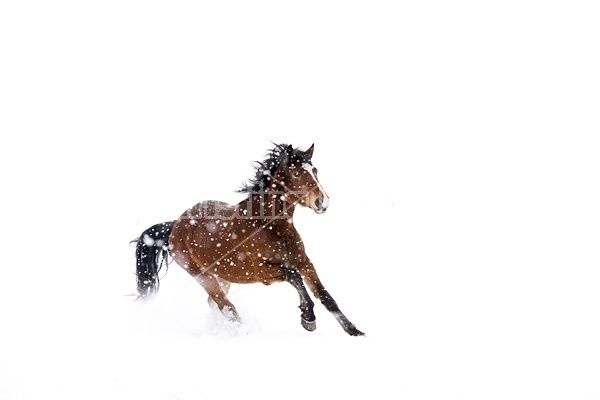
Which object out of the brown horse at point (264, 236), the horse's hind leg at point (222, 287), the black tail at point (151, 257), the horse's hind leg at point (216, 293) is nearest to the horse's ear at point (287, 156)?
the brown horse at point (264, 236)

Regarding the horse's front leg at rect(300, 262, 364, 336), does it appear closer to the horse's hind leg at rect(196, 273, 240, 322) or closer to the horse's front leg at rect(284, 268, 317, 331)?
the horse's front leg at rect(284, 268, 317, 331)

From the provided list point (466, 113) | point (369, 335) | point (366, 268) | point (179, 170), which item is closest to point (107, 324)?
point (369, 335)

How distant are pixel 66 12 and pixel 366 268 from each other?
7101 centimetres

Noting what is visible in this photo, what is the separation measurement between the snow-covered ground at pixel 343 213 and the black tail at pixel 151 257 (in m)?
0.47

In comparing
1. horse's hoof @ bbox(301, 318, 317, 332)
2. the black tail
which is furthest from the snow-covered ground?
the black tail

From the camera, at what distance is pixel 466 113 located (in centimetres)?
2028

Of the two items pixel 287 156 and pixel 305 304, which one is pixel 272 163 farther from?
pixel 305 304

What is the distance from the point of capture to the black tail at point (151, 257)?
7.05m

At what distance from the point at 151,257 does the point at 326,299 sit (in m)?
3.18

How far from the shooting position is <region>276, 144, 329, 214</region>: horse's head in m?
5.08

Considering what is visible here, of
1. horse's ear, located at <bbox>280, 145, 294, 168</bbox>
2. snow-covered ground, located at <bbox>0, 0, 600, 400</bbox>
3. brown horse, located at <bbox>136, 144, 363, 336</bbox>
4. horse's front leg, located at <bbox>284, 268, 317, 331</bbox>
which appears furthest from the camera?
horse's ear, located at <bbox>280, 145, 294, 168</bbox>

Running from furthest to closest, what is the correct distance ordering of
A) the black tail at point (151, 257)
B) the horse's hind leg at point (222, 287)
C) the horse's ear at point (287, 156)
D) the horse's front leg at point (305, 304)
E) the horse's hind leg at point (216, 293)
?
the black tail at point (151, 257)
the horse's hind leg at point (222, 287)
the horse's hind leg at point (216, 293)
the horse's ear at point (287, 156)
the horse's front leg at point (305, 304)

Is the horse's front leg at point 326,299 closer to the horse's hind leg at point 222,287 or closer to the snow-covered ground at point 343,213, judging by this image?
the snow-covered ground at point 343,213

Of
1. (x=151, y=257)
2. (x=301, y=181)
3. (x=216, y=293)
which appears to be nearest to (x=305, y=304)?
(x=301, y=181)
